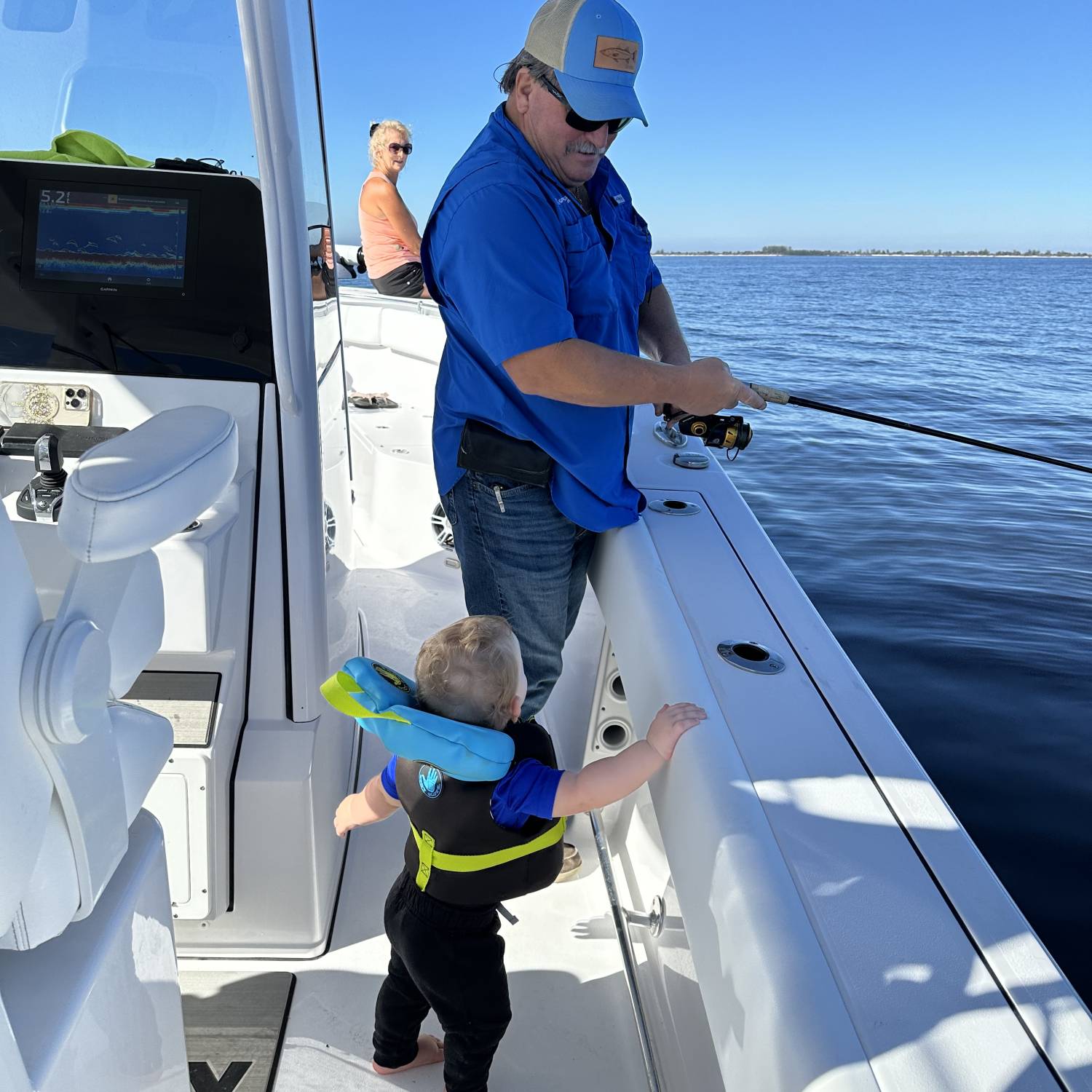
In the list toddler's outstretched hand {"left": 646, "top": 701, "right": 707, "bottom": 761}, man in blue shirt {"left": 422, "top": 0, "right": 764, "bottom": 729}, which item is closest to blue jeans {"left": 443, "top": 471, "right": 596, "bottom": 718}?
man in blue shirt {"left": 422, "top": 0, "right": 764, "bottom": 729}

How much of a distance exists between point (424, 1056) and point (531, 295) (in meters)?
1.20

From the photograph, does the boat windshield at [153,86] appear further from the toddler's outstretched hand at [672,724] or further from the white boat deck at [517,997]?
the white boat deck at [517,997]

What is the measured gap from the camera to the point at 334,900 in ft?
6.23

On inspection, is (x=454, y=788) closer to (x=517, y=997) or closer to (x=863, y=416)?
(x=517, y=997)

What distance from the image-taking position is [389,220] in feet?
14.4

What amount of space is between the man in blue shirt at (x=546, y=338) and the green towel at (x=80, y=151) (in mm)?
664

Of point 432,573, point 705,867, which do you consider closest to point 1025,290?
point 432,573

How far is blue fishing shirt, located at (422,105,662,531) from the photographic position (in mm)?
1403

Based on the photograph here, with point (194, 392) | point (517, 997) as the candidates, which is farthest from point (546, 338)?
point (517, 997)

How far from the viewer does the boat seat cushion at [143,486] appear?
2.37 feet

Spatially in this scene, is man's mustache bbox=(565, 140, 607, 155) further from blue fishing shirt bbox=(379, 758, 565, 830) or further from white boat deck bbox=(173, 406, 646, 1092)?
white boat deck bbox=(173, 406, 646, 1092)

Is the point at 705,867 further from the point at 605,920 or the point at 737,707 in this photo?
the point at 605,920

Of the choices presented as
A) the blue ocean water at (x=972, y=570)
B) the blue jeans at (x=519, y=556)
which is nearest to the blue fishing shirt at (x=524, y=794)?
the blue jeans at (x=519, y=556)

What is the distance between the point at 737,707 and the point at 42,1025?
839 mm
